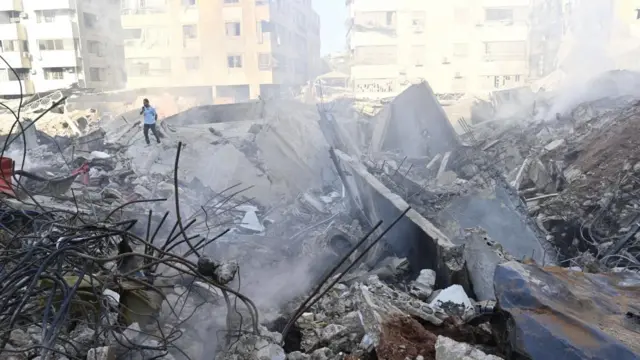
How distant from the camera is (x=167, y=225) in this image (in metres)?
6.22

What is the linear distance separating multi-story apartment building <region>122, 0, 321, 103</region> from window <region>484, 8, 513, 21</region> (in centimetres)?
1456

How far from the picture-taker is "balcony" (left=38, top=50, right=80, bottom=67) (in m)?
31.6

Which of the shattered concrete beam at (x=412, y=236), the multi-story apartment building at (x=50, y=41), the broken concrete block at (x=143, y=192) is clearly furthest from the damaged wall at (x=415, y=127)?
the multi-story apartment building at (x=50, y=41)

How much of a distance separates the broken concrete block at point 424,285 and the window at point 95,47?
33762 mm

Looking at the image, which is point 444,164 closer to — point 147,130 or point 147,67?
point 147,130

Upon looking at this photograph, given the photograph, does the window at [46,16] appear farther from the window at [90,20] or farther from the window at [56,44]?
the window at [90,20]

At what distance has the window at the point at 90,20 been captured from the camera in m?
32.2

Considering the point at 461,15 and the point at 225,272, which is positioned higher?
the point at 461,15

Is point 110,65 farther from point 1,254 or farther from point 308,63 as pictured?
point 1,254

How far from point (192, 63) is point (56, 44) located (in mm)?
8918

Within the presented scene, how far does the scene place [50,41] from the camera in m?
32.0

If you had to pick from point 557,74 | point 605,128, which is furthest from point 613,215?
point 557,74

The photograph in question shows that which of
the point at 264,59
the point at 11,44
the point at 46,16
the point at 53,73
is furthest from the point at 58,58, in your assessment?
the point at 264,59

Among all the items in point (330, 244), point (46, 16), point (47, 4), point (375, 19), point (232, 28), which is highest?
point (47, 4)
